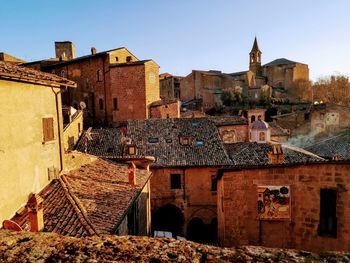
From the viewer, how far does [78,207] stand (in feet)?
28.6

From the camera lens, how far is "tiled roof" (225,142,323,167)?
21469 millimetres

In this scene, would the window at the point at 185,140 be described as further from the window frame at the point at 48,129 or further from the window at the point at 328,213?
the window at the point at 328,213

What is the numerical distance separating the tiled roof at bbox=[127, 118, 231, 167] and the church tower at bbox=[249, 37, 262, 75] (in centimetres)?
5660

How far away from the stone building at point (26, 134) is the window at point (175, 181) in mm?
10872

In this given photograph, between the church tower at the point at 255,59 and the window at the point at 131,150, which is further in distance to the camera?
the church tower at the point at 255,59

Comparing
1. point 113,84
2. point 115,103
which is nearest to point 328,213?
point 115,103

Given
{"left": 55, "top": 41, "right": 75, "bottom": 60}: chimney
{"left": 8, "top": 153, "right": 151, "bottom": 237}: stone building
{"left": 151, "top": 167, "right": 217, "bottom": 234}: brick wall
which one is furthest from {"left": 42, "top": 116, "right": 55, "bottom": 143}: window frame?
{"left": 55, "top": 41, "right": 75, "bottom": 60}: chimney

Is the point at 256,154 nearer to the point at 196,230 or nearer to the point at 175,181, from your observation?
the point at 175,181

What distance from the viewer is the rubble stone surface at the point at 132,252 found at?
1.96 m

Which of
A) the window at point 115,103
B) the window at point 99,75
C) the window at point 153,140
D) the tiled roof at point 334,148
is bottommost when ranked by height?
the tiled roof at point 334,148

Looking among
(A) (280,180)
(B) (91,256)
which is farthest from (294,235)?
(B) (91,256)

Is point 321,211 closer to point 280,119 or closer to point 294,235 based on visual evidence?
point 294,235

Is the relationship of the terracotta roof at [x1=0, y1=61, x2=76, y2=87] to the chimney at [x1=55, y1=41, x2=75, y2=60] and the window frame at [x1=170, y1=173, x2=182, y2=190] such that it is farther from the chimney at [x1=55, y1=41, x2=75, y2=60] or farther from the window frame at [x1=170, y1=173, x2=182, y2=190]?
the chimney at [x1=55, y1=41, x2=75, y2=60]

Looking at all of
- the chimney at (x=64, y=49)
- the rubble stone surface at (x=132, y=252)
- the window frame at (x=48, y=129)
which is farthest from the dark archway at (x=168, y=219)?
the chimney at (x=64, y=49)
